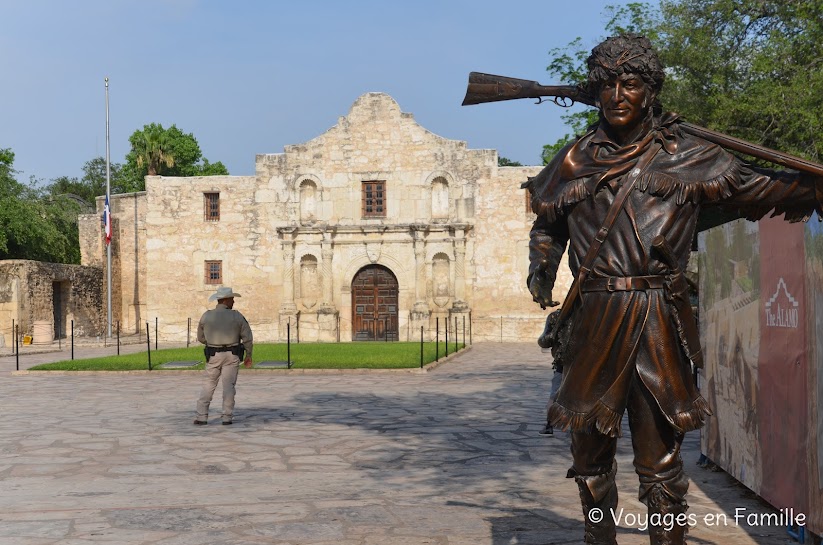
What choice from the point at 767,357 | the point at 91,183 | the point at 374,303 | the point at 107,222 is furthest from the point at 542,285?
the point at 91,183

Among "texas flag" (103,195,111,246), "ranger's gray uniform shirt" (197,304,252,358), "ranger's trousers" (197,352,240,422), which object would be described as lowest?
"ranger's trousers" (197,352,240,422)

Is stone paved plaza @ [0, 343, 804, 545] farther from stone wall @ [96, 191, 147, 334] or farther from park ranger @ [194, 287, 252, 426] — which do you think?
stone wall @ [96, 191, 147, 334]

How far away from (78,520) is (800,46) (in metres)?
19.9

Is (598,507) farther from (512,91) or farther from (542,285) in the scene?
(512,91)

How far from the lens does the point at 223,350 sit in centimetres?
1070

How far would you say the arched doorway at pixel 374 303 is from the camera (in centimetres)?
3322

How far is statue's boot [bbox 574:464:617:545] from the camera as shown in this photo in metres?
3.64

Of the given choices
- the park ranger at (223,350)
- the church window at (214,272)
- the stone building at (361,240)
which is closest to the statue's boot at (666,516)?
the park ranger at (223,350)

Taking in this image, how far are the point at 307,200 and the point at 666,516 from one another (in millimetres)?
30808

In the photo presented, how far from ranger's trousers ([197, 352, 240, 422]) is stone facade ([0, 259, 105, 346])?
21471 mm

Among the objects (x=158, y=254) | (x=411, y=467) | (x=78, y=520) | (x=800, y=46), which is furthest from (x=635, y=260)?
(x=158, y=254)

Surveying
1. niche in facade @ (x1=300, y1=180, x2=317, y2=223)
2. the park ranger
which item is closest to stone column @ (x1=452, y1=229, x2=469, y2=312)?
niche in facade @ (x1=300, y1=180, x2=317, y2=223)

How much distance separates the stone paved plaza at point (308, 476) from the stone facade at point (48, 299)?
18.8m

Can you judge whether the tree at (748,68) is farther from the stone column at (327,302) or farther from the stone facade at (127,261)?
the stone facade at (127,261)
